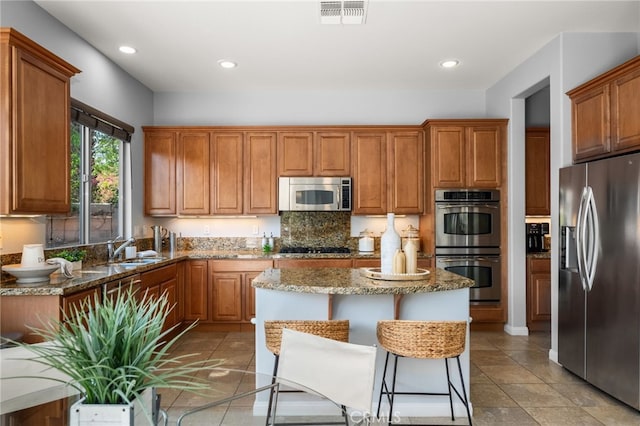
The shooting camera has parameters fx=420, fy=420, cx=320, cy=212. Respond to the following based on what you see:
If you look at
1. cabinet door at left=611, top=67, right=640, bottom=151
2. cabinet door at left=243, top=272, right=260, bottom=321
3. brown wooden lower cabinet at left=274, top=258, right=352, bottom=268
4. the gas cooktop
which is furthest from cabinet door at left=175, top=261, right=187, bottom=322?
cabinet door at left=611, top=67, right=640, bottom=151

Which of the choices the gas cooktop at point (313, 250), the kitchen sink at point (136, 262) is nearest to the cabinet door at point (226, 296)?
the gas cooktop at point (313, 250)

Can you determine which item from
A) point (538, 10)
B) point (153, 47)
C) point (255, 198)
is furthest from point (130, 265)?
point (538, 10)

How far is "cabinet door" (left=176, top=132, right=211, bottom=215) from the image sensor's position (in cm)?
496

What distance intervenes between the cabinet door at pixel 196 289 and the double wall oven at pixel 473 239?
8.49 feet

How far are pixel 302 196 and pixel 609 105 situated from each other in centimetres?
303

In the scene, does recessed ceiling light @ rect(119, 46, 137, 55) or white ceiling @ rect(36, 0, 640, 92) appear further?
recessed ceiling light @ rect(119, 46, 137, 55)

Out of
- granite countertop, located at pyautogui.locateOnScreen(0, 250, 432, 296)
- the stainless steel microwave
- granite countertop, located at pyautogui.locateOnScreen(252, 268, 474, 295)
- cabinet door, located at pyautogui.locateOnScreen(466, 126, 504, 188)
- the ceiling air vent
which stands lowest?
granite countertop, located at pyautogui.locateOnScreen(0, 250, 432, 296)

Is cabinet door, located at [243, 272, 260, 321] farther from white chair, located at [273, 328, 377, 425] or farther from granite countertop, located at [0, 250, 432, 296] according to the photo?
white chair, located at [273, 328, 377, 425]

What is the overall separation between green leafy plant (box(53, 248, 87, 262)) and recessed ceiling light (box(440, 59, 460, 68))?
3.82 m

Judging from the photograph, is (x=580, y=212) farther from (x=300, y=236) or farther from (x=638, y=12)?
(x=300, y=236)

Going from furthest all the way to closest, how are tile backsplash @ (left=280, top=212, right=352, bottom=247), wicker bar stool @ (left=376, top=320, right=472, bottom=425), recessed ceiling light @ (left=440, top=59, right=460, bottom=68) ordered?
tile backsplash @ (left=280, top=212, right=352, bottom=247) < recessed ceiling light @ (left=440, top=59, right=460, bottom=68) < wicker bar stool @ (left=376, top=320, right=472, bottom=425)

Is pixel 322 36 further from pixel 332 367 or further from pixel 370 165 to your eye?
pixel 332 367

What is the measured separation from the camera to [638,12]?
10.9 ft

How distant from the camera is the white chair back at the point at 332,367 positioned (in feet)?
4.92
